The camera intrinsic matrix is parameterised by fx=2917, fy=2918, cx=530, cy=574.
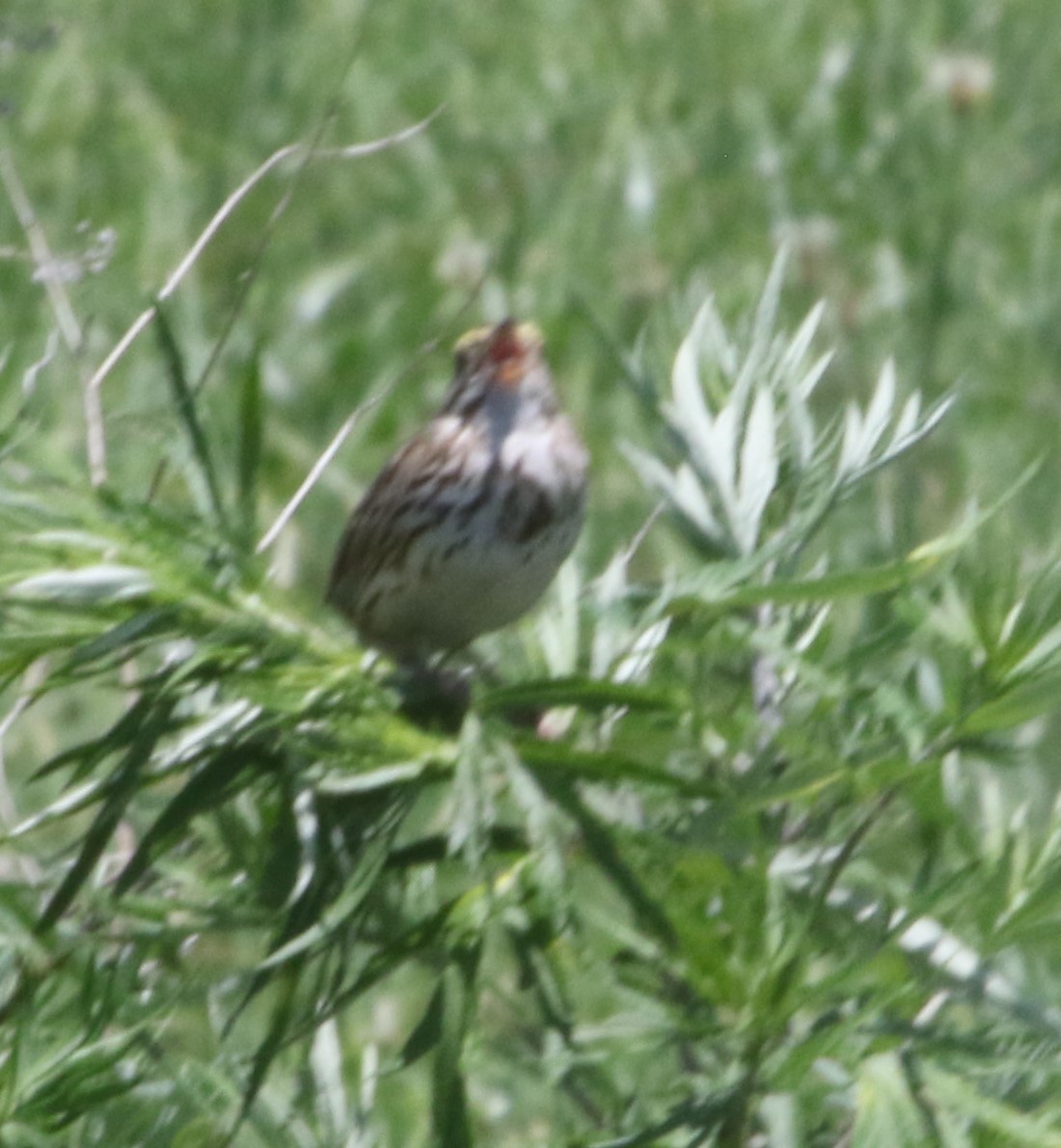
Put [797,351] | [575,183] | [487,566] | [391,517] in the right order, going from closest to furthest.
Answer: [797,351], [487,566], [391,517], [575,183]

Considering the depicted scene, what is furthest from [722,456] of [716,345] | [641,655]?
[641,655]

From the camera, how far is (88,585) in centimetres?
198

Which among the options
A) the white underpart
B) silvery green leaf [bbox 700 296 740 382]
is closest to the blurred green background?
the white underpart

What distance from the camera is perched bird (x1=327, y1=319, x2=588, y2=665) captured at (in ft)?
9.63

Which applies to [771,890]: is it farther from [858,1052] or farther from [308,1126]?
[308,1126]

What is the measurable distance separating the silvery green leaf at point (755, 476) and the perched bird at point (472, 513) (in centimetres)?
43

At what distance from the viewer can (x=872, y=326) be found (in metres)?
5.38

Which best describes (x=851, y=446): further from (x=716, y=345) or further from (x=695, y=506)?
(x=716, y=345)

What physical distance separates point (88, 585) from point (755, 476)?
0.72m

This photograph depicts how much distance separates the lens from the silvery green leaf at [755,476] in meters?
2.49

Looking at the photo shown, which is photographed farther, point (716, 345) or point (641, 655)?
point (716, 345)

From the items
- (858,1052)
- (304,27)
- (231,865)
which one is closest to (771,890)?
(858,1052)

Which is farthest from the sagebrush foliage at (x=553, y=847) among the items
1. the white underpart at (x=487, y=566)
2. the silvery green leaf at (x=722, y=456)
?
the white underpart at (x=487, y=566)

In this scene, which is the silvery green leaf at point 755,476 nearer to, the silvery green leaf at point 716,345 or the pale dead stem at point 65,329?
the silvery green leaf at point 716,345
